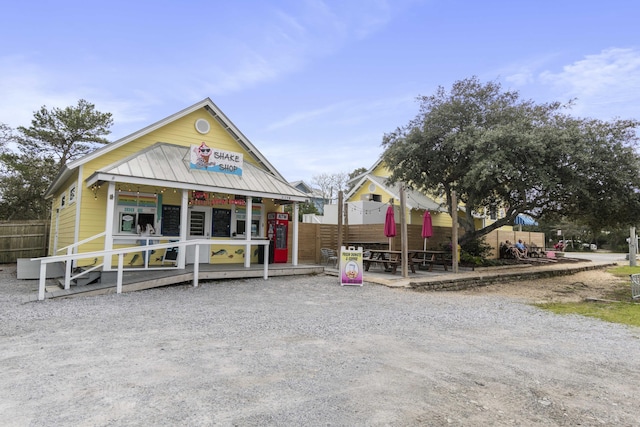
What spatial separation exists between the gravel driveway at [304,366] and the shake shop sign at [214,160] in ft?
16.7

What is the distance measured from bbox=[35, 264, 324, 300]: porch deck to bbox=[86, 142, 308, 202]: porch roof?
232cm

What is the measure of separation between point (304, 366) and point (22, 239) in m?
18.9

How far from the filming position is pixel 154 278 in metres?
9.01

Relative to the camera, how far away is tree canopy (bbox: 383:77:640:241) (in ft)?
42.1

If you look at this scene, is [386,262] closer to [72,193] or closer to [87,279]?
[87,279]

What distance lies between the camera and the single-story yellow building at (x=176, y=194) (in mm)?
10234

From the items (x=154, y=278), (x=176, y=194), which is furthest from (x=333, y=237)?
(x=154, y=278)

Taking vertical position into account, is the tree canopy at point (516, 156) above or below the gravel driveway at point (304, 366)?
above

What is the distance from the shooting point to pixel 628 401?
3.28 meters

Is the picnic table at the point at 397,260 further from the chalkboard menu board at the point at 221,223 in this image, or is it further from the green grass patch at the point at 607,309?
the chalkboard menu board at the point at 221,223

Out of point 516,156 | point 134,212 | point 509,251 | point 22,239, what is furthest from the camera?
point 509,251

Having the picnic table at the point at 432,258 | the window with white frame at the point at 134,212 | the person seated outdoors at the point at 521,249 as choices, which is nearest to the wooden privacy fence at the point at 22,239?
the window with white frame at the point at 134,212

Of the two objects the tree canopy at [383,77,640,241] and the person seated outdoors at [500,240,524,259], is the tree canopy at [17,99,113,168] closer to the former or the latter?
the tree canopy at [383,77,640,241]

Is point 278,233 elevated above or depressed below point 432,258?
above
